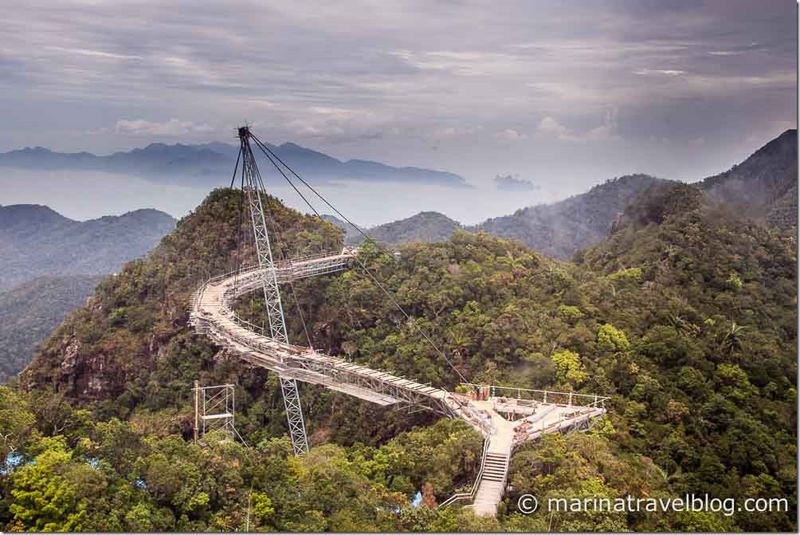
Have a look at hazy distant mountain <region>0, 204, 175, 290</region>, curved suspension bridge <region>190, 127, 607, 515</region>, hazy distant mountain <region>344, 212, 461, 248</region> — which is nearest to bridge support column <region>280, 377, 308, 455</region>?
curved suspension bridge <region>190, 127, 607, 515</region>

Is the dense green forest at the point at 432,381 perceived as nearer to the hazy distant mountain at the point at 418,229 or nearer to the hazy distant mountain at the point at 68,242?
the hazy distant mountain at the point at 418,229

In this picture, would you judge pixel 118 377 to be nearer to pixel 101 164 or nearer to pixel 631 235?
pixel 101 164

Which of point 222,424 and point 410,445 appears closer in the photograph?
point 410,445

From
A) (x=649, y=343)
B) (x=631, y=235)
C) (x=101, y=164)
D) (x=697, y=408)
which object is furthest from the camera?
(x=631, y=235)

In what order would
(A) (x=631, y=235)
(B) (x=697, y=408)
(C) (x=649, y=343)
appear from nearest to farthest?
1. (B) (x=697, y=408)
2. (C) (x=649, y=343)
3. (A) (x=631, y=235)

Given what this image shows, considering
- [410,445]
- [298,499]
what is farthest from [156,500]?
[410,445]

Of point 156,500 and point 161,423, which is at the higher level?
point 156,500

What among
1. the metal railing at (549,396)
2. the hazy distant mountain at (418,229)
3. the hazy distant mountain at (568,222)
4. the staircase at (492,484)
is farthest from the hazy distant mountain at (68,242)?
the staircase at (492,484)

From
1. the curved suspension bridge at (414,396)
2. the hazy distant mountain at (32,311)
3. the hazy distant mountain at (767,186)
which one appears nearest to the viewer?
the curved suspension bridge at (414,396)
